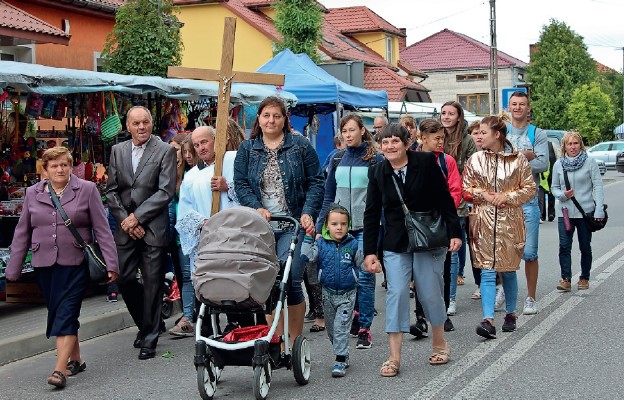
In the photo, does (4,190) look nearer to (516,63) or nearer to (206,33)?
(206,33)

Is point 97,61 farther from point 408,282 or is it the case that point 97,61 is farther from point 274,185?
point 408,282

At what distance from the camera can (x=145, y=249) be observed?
8797 mm

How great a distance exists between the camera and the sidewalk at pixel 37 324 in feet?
29.5

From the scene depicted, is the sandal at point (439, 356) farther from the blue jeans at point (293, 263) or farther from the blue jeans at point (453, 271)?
the blue jeans at point (453, 271)

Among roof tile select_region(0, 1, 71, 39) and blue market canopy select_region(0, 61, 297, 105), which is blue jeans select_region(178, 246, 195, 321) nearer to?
Answer: blue market canopy select_region(0, 61, 297, 105)

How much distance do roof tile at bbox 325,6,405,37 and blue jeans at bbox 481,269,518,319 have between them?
161 ft

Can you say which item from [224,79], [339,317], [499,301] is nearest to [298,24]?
[499,301]

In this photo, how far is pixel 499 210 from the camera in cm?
909

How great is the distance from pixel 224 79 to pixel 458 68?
260 feet

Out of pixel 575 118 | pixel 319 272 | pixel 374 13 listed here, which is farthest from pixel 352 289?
pixel 575 118

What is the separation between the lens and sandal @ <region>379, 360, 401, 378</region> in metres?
7.52

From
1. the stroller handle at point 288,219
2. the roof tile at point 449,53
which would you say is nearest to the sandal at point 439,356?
the stroller handle at point 288,219

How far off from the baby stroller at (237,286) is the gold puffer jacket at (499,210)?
2546mm

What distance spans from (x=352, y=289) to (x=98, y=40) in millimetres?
16963
